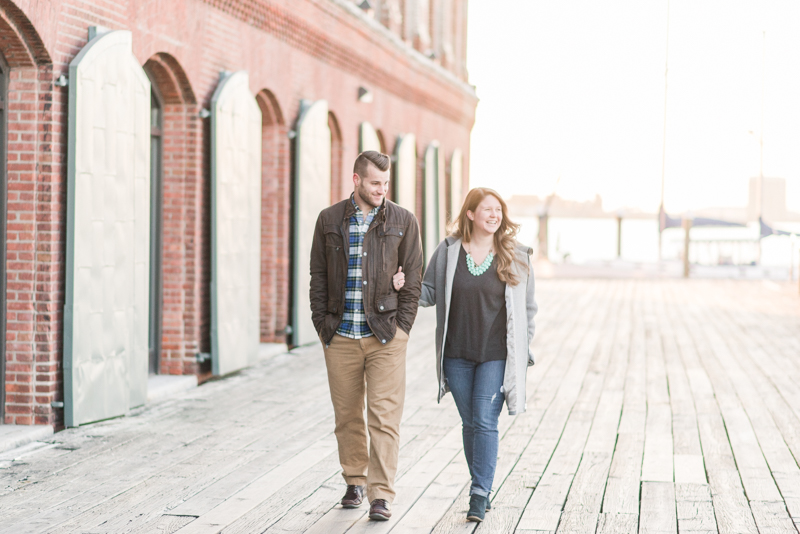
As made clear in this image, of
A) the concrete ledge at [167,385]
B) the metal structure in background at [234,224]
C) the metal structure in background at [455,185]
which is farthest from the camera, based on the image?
the metal structure in background at [455,185]

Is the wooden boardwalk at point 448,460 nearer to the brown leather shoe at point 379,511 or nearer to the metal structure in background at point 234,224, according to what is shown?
the brown leather shoe at point 379,511

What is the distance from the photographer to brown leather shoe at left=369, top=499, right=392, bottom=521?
5.40m

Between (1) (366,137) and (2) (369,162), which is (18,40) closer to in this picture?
(2) (369,162)

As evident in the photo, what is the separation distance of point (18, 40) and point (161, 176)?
297 cm

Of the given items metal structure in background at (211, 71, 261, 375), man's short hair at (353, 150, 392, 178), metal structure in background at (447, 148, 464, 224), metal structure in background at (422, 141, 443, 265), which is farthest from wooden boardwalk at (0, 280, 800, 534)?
metal structure in background at (447, 148, 464, 224)

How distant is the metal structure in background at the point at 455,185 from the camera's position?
23.3 metres

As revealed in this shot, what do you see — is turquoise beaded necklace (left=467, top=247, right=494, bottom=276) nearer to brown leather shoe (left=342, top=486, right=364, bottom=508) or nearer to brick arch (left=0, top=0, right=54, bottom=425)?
brown leather shoe (left=342, top=486, right=364, bottom=508)

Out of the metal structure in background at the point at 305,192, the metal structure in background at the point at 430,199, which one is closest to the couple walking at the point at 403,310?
the metal structure in background at the point at 305,192

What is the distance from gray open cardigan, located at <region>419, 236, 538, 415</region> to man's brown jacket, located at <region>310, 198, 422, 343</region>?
144 millimetres

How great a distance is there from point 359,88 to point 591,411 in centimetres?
804

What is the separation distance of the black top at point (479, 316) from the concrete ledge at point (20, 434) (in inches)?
128

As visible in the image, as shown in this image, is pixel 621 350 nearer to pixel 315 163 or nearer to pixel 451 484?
pixel 315 163

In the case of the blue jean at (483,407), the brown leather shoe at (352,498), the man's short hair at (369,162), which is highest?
the man's short hair at (369,162)

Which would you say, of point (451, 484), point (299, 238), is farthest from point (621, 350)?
point (451, 484)
